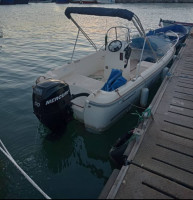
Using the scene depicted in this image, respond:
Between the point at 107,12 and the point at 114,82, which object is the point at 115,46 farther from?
the point at 114,82

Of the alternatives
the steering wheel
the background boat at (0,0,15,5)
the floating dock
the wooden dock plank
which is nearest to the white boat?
the steering wheel

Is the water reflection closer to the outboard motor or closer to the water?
the water

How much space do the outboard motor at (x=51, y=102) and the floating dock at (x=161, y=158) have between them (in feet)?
5.43

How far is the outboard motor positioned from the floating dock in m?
1.65

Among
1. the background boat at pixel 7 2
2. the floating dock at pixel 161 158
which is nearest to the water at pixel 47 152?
the floating dock at pixel 161 158

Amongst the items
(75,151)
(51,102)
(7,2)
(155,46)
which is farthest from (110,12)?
(7,2)

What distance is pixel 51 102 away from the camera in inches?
158

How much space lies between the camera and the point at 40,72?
9.42 m

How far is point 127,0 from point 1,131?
71105 mm

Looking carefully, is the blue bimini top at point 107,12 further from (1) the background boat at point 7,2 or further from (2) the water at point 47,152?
(1) the background boat at point 7,2

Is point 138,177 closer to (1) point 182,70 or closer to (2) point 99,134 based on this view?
(2) point 99,134

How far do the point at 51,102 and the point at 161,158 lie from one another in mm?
2403

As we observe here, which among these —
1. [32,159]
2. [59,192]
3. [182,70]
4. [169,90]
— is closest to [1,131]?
[32,159]

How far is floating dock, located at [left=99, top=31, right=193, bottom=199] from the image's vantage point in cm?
293
